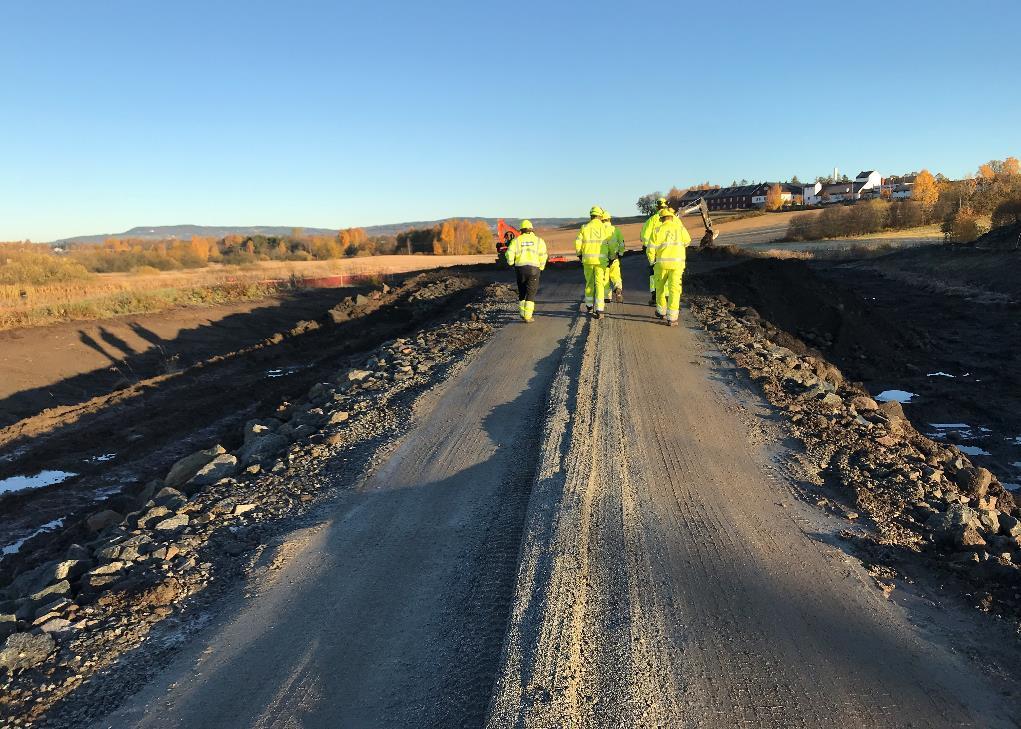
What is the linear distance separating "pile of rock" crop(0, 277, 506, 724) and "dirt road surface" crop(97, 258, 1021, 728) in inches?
20.9

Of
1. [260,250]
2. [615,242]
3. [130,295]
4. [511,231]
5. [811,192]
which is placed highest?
[811,192]

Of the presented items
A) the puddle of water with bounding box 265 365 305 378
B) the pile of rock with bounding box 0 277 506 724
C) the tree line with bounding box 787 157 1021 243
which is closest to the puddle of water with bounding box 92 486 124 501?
the pile of rock with bounding box 0 277 506 724

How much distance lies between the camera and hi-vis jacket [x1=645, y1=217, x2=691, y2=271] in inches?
451

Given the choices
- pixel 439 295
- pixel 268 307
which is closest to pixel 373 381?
pixel 439 295

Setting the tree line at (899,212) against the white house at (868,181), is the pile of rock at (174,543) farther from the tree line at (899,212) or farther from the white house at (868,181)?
the white house at (868,181)

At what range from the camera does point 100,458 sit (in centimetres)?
1227

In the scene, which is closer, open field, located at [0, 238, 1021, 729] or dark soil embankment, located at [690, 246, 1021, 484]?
open field, located at [0, 238, 1021, 729]

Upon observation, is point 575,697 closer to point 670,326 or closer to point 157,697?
point 157,697

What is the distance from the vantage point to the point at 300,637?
3.96 m

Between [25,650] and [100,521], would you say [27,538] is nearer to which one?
[100,521]

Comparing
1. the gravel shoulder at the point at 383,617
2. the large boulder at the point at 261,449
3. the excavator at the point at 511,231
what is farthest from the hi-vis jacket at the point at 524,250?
the excavator at the point at 511,231

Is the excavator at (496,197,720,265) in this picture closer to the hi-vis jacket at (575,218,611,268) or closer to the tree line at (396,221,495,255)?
the hi-vis jacket at (575,218,611,268)

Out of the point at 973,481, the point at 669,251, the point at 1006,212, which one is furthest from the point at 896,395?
the point at 1006,212

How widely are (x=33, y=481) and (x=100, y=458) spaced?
1.13 meters
